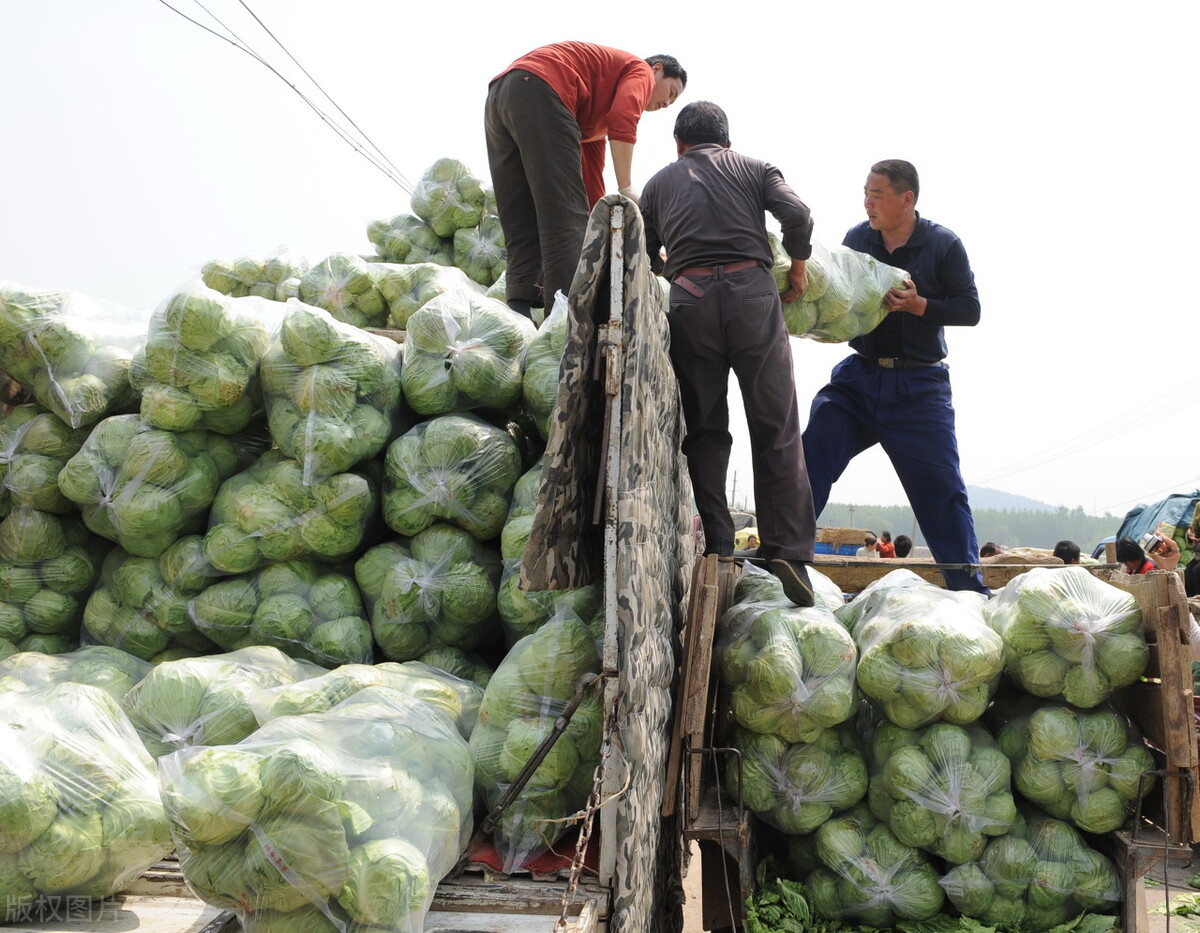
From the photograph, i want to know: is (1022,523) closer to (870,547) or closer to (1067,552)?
(870,547)

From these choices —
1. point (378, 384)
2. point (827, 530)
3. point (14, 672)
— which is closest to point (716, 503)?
point (378, 384)

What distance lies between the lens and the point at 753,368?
3.43 metres

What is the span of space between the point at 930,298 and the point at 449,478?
2881mm

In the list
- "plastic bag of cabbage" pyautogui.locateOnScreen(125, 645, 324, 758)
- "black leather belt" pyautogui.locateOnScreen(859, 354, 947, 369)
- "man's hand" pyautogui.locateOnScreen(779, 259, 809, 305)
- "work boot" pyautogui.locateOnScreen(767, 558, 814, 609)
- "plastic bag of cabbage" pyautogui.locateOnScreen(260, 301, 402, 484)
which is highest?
"man's hand" pyautogui.locateOnScreen(779, 259, 809, 305)

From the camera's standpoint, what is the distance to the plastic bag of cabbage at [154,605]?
3.17 m

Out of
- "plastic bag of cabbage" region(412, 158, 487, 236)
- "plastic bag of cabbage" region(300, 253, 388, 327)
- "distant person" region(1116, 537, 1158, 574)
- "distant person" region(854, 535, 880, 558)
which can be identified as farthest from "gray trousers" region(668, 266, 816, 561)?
"distant person" region(854, 535, 880, 558)

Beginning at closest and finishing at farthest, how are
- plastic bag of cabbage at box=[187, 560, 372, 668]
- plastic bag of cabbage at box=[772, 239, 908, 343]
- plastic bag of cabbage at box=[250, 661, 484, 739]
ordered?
1. plastic bag of cabbage at box=[250, 661, 484, 739]
2. plastic bag of cabbage at box=[187, 560, 372, 668]
3. plastic bag of cabbage at box=[772, 239, 908, 343]

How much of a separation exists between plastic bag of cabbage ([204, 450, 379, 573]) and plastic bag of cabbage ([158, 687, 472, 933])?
3.87ft

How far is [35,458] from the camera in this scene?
130 inches

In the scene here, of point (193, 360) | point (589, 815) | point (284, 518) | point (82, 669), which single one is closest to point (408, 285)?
point (193, 360)

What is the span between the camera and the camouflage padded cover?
7.62 feet

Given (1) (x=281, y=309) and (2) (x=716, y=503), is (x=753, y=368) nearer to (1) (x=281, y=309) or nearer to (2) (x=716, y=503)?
(2) (x=716, y=503)

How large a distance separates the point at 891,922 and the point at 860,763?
0.51 meters

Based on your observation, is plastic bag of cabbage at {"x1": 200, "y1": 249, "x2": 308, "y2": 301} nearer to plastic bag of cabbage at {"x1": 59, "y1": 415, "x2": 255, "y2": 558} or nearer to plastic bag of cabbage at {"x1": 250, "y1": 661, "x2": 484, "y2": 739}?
plastic bag of cabbage at {"x1": 59, "y1": 415, "x2": 255, "y2": 558}
